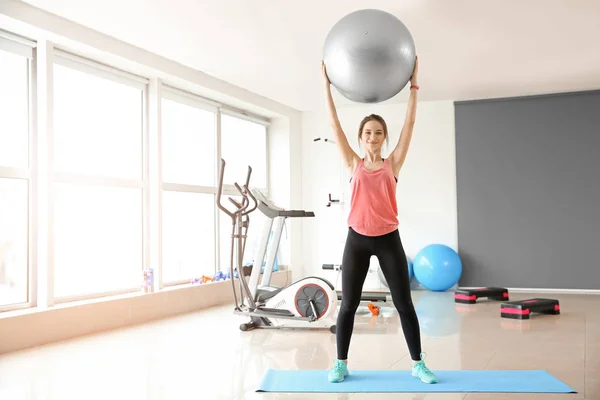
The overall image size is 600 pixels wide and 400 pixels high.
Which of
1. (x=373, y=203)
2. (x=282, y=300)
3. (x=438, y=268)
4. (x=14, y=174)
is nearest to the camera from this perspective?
(x=373, y=203)

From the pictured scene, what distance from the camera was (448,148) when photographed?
761 centimetres

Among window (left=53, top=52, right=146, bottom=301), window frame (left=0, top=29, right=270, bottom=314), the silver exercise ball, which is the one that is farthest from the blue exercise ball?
the silver exercise ball

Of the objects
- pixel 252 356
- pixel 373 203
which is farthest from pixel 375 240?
pixel 252 356

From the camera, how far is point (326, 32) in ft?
15.9

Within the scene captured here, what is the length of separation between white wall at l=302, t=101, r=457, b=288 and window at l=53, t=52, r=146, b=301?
3013mm

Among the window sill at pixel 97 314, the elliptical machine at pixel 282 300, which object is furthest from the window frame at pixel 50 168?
the elliptical machine at pixel 282 300

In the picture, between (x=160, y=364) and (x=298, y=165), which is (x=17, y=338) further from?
(x=298, y=165)

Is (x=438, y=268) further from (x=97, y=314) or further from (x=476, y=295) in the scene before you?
(x=97, y=314)

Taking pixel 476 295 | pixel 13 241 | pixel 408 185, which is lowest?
pixel 476 295

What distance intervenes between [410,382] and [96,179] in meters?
3.37

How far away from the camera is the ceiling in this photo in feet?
14.0

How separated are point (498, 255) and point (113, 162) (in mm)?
4758

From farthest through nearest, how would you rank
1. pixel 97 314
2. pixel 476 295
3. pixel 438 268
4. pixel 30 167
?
pixel 438 268, pixel 476 295, pixel 97 314, pixel 30 167

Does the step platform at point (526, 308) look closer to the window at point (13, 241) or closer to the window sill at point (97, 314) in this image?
the window sill at point (97, 314)
